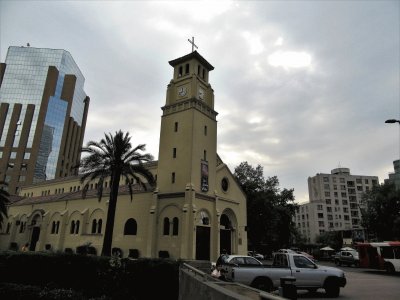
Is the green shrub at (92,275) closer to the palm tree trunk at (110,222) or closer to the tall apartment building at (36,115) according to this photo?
the palm tree trunk at (110,222)

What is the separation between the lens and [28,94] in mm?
96500

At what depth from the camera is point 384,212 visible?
151 ft

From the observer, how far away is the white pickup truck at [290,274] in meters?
14.1

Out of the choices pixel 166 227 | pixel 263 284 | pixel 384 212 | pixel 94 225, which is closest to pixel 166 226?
pixel 166 227

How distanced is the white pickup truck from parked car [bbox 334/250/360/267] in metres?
28.0

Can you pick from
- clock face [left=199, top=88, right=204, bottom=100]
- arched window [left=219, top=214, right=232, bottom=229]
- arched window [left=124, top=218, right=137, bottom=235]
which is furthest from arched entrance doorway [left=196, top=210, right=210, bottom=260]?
clock face [left=199, top=88, right=204, bottom=100]

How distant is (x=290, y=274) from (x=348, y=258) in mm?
31441

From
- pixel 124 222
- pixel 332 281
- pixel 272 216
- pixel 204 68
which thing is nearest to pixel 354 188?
pixel 272 216

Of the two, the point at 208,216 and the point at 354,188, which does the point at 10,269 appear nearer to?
the point at 208,216

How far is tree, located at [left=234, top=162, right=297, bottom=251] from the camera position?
1817 inches

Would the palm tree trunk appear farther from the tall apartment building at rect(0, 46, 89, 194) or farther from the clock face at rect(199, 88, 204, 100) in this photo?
the tall apartment building at rect(0, 46, 89, 194)

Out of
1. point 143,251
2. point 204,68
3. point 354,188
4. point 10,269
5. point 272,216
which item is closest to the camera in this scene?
point 10,269

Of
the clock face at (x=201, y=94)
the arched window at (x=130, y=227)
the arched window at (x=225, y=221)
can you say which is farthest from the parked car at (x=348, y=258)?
the clock face at (x=201, y=94)

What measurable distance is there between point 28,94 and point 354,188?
11360cm
